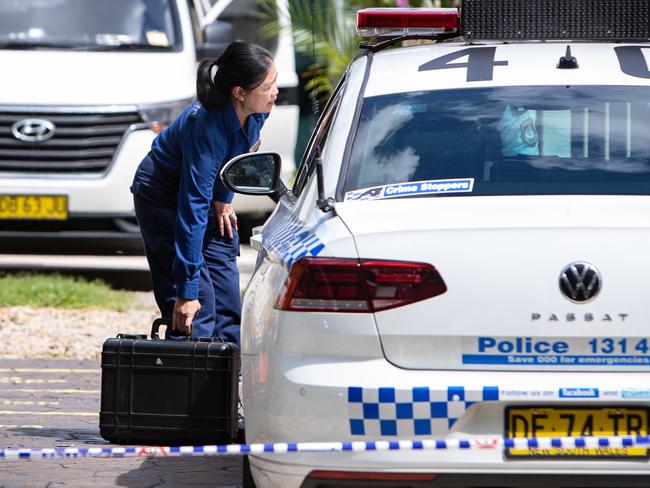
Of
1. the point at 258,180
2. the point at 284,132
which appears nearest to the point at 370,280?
the point at 258,180

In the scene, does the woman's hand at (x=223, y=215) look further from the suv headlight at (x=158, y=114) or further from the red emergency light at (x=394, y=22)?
the suv headlight at (x=158, y=114)

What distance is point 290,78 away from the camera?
1262cm

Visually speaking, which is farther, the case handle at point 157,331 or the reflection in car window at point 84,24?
the reflection in car window at point 84,24

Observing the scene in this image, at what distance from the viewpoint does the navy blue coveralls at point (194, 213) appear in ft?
18.1

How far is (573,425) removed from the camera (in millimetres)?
3904

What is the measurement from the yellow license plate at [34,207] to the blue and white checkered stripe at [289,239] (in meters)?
5.89

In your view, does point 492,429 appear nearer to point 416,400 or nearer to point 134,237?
point 416,400

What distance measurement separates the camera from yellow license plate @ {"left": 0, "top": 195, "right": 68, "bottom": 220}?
10750mm

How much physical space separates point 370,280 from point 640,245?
0.69 m

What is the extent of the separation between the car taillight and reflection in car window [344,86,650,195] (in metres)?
0.45

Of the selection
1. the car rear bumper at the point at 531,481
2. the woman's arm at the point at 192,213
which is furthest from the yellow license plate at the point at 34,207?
the car rear bumper at the point at 531,481

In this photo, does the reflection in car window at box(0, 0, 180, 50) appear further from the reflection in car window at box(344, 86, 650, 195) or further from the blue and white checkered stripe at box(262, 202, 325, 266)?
the reflection in car window at box(344, 86, 650, 195)

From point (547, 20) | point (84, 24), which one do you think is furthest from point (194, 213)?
point (84, 24)

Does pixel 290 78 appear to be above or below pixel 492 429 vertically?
below
